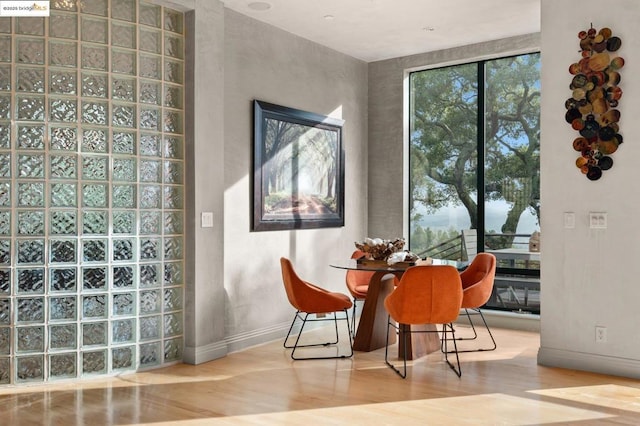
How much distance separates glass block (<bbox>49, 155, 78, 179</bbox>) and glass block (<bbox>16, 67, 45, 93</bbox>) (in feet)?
1.58

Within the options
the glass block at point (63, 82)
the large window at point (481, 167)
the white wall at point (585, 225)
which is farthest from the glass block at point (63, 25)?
the large window at point (481, 167)

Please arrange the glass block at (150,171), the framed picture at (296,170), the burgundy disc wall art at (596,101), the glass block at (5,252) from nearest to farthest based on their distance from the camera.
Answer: the glass block at (5,252) → the burgundy disc wall art at (596,101) → the glass block at (150,171) → the framed picture at (296,170)

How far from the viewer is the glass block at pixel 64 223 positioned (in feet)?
13.7

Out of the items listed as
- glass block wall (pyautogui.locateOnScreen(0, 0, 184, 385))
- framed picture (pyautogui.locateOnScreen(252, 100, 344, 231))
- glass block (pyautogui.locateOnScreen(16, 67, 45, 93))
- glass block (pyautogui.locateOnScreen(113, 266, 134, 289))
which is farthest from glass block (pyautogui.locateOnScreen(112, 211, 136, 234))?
framed picture (pyautogui.locateOnScreen(252, 100, 344, 231))

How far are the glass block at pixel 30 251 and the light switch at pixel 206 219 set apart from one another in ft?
4.02

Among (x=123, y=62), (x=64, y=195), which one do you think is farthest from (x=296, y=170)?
(x=64, y=195)

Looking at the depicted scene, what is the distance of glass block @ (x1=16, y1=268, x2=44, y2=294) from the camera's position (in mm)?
4066

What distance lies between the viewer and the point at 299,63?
6.12 metres

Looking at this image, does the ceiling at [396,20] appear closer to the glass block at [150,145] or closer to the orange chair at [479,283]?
the glass block at [150,145]

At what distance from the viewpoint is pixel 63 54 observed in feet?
13.9

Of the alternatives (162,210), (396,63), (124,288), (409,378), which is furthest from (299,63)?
(409,378)

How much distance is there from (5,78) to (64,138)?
1.76 ft

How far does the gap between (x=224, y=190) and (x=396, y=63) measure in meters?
2.99

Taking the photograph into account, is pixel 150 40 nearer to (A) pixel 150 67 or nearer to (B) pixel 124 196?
(A) pixel 150 67
